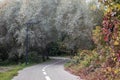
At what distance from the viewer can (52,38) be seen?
49.2 meters

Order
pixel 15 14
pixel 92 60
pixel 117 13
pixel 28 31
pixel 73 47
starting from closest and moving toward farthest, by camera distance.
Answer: pixel 117 13, pixel 92 60, pixel 73 47, pixel 28 31, pixel 15 14

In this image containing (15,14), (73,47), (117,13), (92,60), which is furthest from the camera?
(15,14)

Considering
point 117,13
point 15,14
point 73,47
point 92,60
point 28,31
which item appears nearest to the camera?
point 117,13

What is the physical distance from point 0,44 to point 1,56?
124 inches

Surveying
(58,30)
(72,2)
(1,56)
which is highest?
(72,2)

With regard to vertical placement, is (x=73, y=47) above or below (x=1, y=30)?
below

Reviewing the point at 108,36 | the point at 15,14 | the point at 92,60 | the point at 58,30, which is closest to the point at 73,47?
the point at 58,30

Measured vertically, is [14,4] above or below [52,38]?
above

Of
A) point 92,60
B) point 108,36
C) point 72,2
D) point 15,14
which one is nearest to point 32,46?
point 15,14

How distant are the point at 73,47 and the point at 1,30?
12536mm

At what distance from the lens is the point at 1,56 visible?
50656mm

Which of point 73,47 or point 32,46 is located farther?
point 32,46

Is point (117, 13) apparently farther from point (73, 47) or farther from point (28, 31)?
point (28, 31)

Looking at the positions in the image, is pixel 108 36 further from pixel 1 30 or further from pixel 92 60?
pixel 1 30
